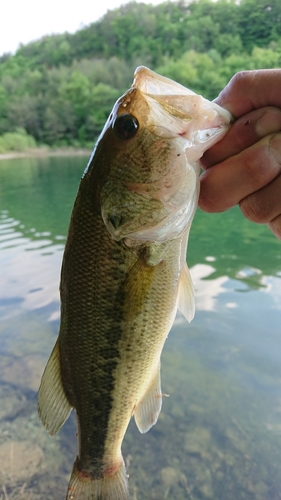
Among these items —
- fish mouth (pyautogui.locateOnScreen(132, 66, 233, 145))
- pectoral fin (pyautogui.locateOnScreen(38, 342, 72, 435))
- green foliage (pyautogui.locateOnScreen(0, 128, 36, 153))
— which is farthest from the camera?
green foliage (pyautogui.locateOnScreen(0, 128, 36, 153))

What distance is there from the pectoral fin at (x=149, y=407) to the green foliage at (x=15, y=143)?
167ft

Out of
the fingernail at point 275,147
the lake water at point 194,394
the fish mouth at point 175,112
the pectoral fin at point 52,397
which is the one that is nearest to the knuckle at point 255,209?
the fingernail at point 275,147

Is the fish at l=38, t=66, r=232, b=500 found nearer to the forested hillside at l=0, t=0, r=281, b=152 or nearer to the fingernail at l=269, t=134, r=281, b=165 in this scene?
the fingernail at l=269, t=134, r=281, b=165

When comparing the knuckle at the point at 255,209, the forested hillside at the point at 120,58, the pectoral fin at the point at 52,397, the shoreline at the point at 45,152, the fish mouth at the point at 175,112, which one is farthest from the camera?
the shoreline at the point at 45,152

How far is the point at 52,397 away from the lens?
5.30ft

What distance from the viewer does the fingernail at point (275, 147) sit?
4.35 feet

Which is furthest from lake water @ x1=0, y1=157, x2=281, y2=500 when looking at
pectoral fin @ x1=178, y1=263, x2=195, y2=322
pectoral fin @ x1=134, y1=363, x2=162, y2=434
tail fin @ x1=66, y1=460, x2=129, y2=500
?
pectoral fin @ x1=178, y1=263, x2=195, y2=322

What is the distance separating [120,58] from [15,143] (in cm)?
3342

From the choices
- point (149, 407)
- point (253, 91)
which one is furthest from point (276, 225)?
point (149, 407)

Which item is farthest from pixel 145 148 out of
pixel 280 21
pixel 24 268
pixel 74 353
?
pixel 280 21

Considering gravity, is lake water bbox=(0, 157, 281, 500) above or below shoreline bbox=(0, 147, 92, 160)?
above

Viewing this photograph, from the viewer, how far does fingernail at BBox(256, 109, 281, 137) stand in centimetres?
136

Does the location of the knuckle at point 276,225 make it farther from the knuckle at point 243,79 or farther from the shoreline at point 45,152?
the shoreline at point 45,152

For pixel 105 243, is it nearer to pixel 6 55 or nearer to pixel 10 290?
pixel 10 290
